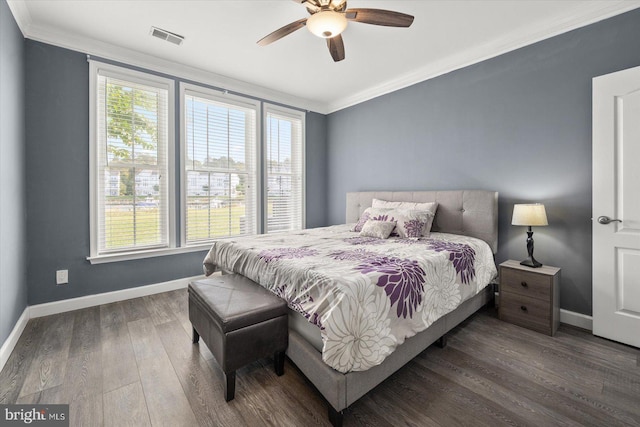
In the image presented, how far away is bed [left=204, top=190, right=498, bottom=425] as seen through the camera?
1426mm

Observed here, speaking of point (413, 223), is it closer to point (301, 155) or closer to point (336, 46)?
point (336, 46)

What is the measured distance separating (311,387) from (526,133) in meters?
3.07

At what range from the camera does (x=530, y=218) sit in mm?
2439

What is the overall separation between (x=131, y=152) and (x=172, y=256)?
52.3 inches

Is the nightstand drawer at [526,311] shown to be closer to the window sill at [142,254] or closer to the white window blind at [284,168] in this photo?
the white window blind at [284,168]

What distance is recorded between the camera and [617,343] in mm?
2219

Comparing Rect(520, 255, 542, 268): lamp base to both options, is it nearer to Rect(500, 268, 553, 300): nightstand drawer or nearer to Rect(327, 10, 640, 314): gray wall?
Rect(500, 268, 553, 300): nightstand drawer

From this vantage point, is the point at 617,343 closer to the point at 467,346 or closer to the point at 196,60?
the point at 467,346

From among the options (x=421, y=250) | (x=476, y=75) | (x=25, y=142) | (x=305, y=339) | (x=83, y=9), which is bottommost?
(x=305, y=339)

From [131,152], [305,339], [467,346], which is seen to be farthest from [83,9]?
[467,346]

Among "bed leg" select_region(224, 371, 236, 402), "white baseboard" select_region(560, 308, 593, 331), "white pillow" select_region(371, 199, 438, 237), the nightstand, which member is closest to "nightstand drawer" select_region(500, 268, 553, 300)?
the nightstand

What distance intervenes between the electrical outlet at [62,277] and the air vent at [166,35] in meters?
2.60

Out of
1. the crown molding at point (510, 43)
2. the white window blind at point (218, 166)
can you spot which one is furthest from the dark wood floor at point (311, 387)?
the crown molding at point (510, 43)

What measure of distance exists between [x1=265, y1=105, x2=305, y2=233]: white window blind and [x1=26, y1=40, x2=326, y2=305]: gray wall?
2195 mm
